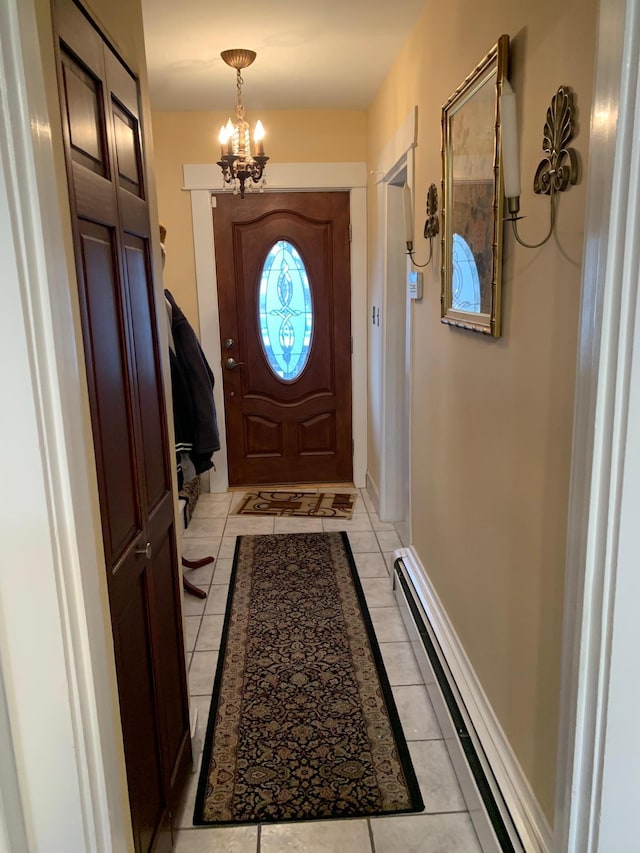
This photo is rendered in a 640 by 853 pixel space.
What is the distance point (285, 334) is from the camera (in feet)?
14.4

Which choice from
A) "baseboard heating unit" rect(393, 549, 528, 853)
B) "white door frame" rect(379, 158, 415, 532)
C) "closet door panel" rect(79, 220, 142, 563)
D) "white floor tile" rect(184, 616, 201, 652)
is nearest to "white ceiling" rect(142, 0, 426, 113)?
"white door frame" rect(379, 158, 415, 532)

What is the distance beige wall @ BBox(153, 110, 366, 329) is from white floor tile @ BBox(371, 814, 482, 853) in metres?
3.48

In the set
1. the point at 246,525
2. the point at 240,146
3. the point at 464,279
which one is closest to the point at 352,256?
the point at 240,146

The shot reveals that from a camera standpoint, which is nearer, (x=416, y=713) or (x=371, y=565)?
(x=416, y=713)

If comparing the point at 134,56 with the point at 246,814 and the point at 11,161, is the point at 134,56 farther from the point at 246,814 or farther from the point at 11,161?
the point at 246,814

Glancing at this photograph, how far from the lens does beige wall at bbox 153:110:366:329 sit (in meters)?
4.02

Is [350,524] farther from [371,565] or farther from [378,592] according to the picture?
[378,592]

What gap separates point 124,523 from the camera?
132cm

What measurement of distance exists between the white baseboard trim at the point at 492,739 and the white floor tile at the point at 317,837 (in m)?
0.42

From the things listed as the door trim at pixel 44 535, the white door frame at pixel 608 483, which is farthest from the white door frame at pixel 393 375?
the door trim at pixel 44 535

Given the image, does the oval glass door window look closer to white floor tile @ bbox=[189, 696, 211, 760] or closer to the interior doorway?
the interior doorway

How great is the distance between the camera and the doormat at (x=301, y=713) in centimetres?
185

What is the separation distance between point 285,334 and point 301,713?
9.01 feet

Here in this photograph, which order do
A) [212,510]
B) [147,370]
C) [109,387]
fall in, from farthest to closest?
[212,510] < [147,370] < [109,387]
